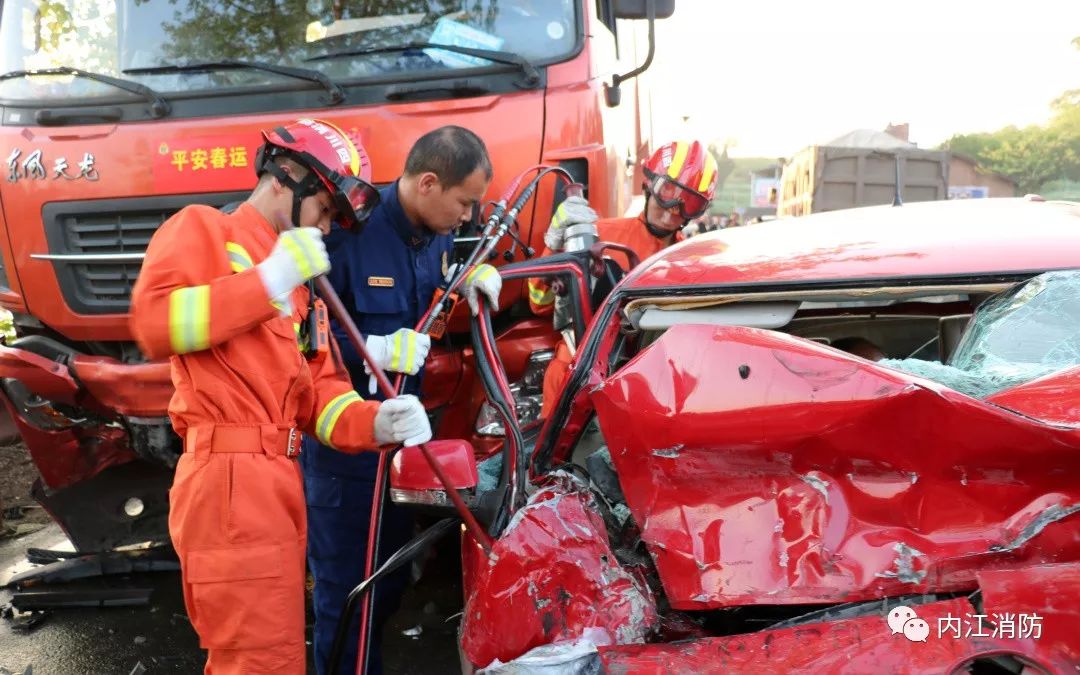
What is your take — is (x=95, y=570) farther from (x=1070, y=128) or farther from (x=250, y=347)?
(x=1070, y=128)

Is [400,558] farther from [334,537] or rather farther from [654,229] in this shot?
[654,229]

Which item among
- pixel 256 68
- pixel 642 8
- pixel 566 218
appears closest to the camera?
pixel 566 218

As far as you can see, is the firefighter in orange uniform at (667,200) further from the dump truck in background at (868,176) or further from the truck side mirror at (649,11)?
the dump truck in background at (868,176)

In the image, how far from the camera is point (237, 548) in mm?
1922

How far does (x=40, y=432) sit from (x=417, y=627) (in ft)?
6.25

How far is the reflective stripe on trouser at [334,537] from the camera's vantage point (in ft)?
8.86

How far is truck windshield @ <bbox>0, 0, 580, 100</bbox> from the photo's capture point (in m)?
3.45

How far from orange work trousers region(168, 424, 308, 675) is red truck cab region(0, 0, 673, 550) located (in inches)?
54.1

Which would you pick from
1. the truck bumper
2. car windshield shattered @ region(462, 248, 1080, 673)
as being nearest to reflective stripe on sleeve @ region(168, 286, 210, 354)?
car windshield shattered @ region(462, 248, 1080, 673)

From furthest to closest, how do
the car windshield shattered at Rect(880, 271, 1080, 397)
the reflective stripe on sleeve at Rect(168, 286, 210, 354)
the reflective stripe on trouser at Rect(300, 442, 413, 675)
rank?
the reflective stripe on trouser at Rect(300, 442, 413, 675) → the reflective stripe on sleeve at Rect(168, 286, 210, 354) → the car windshield shattered at Rect(880, 271, 1080, 397)

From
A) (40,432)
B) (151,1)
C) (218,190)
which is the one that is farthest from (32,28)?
(40,432)

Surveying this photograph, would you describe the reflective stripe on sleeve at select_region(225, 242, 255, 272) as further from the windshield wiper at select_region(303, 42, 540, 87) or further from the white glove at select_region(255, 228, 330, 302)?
the windshield wiper at select_region(303, 42, 540, 87)

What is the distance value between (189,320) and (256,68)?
199 cm

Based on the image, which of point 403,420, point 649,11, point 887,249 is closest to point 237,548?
point 403,420
